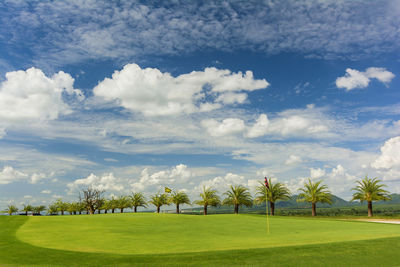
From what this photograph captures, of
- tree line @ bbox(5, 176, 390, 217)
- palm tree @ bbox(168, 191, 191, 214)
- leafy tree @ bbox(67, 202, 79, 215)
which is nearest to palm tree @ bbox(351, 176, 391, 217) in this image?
tree line @ bbox(5, 176, 390, 217)

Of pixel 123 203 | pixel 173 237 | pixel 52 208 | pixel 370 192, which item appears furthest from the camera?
pixel 52 208

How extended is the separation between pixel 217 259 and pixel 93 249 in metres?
7.67

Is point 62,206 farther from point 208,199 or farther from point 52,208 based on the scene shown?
point 208,199

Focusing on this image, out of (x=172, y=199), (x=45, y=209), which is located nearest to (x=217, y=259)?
(x=172, y=199)

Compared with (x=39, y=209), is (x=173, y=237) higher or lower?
higher

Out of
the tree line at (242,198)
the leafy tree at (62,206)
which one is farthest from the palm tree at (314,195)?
the leafy tree at (62,206)

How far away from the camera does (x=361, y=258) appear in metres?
13.3

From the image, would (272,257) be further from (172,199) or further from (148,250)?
(172,199)

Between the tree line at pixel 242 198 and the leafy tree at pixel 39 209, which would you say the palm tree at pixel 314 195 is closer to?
the tree line at pixel 242 198

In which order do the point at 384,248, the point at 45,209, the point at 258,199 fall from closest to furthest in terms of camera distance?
the point at 384,248
the point at 258,199
the point at 45,209

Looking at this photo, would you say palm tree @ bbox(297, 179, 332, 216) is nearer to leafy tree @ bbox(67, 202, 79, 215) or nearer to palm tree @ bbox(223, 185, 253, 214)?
palm tree @ bbox(223, 185, 253, 214)

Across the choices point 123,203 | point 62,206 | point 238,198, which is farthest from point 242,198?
point 62,206

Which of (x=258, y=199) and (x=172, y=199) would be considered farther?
(x=172, y=199)

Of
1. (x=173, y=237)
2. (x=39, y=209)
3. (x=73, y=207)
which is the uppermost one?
(x=173, y=237)
